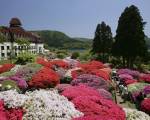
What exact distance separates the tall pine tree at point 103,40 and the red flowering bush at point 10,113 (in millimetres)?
61565

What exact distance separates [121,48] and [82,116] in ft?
130

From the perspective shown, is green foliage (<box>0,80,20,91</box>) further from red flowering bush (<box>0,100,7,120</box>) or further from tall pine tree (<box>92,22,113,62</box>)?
tall pine tree (<box>92,22,113,62</box>)

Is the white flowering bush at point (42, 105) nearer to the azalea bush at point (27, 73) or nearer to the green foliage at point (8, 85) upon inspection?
the green foliage at point (8, 85)

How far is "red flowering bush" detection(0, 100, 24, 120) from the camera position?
12.2 m

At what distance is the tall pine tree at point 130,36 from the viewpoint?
49.7m

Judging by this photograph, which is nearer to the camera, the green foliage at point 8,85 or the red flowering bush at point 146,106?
the red flowering bush at point 146,106

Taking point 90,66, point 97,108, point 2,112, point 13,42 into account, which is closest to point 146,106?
point 97,108

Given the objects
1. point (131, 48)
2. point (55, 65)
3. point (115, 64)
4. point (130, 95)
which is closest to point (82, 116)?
point (130, 95)

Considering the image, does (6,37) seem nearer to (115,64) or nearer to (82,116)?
(115,64)

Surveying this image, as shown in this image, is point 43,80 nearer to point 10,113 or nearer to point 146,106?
point 146,106

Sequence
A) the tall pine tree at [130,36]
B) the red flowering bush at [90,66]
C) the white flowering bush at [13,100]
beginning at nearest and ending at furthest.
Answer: the white flowering bush at [13,100]
the red flowering bush at [90,66]
the tall pine tree at [130,36]

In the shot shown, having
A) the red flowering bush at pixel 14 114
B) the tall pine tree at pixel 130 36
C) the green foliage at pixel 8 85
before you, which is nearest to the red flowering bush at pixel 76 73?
the green foliage at pixel 8 85

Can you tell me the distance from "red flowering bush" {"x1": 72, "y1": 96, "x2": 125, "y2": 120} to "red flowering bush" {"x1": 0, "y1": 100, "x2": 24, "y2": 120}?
2.24 meters

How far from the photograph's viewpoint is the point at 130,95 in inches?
890
